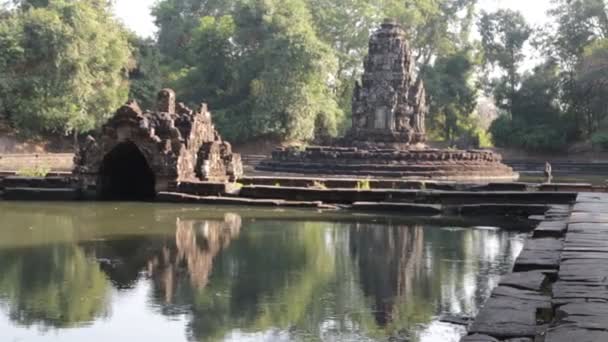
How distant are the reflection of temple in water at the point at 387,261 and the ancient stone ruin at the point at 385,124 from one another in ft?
66.5

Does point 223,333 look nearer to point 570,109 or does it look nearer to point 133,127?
point 133,127

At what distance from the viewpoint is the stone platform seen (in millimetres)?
32094

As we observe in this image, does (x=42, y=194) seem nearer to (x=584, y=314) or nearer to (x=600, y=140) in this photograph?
(x=584, y=314)

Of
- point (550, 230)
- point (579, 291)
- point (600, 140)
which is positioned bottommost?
point (579, 291)

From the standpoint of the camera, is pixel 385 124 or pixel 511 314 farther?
pixel 385 124

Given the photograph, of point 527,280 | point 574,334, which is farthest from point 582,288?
point 574,334

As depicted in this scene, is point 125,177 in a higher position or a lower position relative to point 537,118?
lower

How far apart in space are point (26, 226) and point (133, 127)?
6.35m

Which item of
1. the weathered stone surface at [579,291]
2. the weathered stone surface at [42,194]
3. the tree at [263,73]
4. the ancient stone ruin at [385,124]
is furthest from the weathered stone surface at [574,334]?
the tree at [263,73]

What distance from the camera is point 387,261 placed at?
32.5ft

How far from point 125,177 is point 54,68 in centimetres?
2205

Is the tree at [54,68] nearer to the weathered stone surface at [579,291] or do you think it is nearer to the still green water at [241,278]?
the still green water at [241,278]

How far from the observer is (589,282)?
21.0ft

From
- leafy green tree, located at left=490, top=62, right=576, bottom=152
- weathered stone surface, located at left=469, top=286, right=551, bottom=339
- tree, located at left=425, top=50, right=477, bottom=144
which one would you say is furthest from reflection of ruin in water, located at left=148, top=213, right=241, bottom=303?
tree, located at left=425, top=50, right=477, bottom=144
